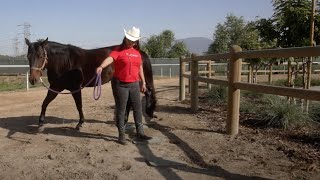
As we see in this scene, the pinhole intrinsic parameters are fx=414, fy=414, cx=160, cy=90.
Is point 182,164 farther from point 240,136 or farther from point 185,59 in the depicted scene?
point 185,59

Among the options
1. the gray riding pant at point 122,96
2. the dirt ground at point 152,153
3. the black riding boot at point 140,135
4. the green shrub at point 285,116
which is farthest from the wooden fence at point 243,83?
the gray riding pant at point 122,96

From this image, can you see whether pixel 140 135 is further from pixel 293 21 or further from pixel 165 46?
pixel 165 46

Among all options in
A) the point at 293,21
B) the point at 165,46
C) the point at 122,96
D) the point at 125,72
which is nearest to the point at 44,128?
the point at 122,96

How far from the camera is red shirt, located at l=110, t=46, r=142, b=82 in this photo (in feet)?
20.0

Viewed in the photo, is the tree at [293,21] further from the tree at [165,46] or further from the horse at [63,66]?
the tree at [165,46]

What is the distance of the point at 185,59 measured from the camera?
38.5 ft

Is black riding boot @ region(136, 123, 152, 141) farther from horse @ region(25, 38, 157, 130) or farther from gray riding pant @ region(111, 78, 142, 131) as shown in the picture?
horse @ region(25, 38, 157, 130)

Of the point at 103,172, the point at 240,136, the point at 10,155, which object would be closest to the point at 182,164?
the point at 103,172

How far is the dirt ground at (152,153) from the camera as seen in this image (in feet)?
15.6

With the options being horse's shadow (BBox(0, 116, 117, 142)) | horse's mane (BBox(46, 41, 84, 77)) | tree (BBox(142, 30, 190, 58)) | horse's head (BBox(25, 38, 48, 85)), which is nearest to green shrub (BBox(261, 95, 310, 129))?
horse's shadow (BBox(0, 116, 117, 142))

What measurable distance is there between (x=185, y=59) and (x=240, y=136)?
549 cm

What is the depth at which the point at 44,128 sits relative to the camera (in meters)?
7.52

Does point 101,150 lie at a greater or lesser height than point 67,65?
lesser

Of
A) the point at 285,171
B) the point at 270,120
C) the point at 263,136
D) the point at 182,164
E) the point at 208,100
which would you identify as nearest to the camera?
the point at 285,171
